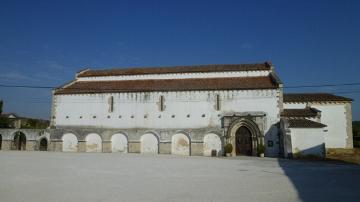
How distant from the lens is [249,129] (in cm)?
2788

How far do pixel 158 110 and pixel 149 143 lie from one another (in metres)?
3.39

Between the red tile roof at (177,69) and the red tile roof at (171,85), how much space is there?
118cm

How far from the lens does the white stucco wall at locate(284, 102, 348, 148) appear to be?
33.2 meters

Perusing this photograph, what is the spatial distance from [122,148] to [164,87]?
7470 millimetres

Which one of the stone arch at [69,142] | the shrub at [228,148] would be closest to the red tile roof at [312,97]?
the shrub at [228,148]

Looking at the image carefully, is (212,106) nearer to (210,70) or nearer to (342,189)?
(210,70)

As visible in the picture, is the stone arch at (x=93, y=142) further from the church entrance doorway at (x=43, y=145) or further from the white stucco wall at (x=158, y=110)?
the church entrance doorway at (x=43, y=145)

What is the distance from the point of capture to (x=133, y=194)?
960cm

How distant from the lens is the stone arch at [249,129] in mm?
27391

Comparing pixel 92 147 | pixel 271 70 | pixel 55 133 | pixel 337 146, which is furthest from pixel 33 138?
pixel 337 146

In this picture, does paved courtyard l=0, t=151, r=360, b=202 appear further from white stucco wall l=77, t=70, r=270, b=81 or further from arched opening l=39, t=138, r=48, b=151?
arched opening l=39, t=138, r=48, b=151

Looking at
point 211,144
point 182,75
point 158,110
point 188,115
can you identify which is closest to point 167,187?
point 211,144

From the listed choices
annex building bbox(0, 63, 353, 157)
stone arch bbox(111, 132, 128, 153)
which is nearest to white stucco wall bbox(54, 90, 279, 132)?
annex building bbox(0, 63, 353, 157)

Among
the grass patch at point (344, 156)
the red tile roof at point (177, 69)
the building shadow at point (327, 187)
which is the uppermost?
the red tile roof at point (177, 69)
